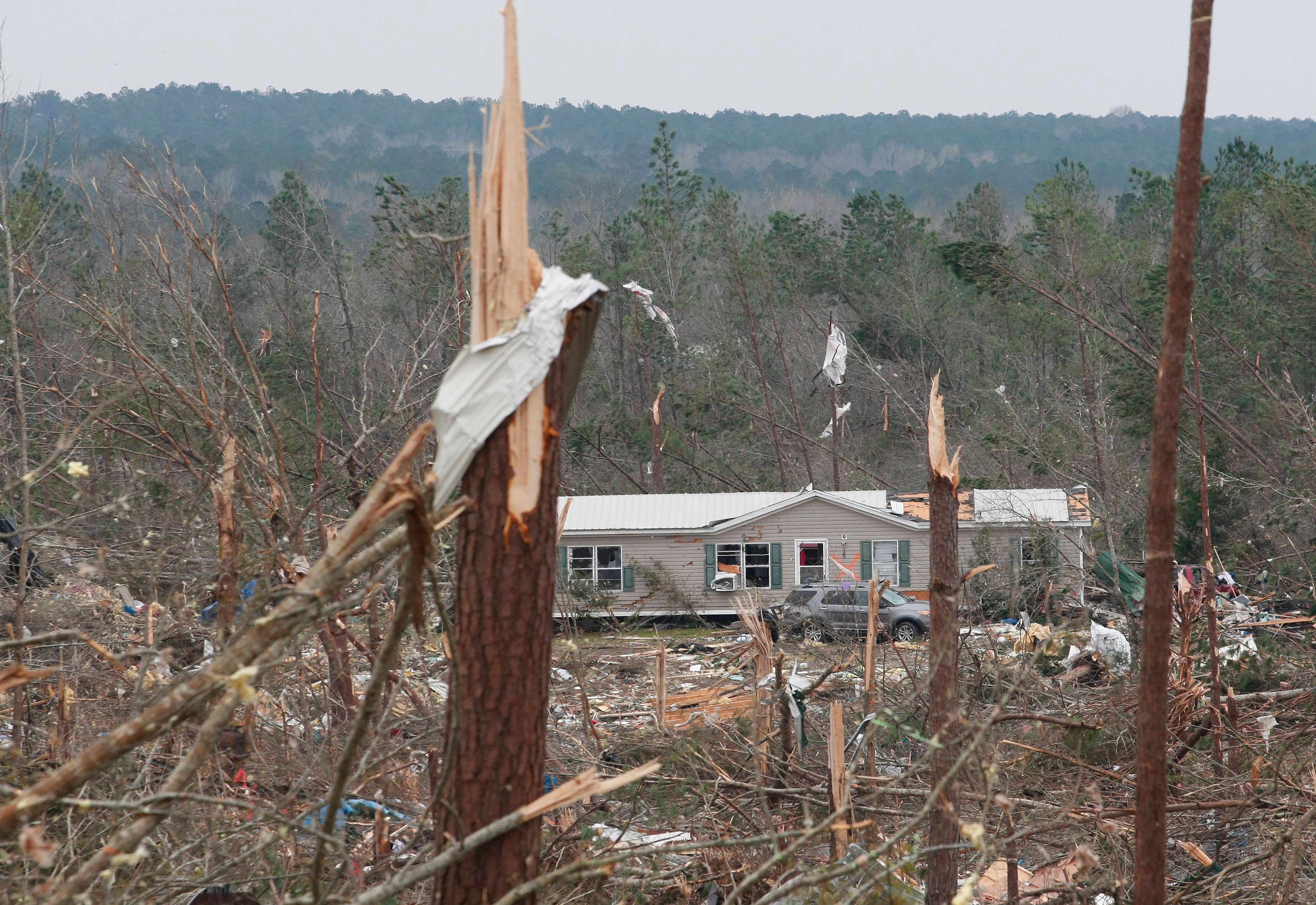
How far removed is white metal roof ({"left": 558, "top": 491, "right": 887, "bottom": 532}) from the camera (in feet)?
64.6

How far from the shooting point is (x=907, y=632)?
16484mm

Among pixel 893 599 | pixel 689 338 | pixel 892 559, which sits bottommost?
pixel 893 599

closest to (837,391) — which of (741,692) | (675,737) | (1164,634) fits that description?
(741,692)

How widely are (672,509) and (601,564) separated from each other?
69.5 inches

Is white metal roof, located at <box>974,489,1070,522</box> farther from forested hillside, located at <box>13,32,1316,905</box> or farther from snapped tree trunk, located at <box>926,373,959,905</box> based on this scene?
snapped tree trunk, located at <box>926,373,959,905</box>

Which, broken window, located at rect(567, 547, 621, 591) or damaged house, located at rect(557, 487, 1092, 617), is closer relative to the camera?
damaged house, located at rect(557, 487, 1092, 617)

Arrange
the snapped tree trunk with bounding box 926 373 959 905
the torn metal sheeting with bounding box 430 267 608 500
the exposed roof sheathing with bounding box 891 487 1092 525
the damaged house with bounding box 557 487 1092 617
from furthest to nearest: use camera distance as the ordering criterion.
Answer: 1. the damaged house with bounding box 557 487 1092 617
2. the exposed roof sheathing with bounding box 891 487 1092 525
3. the snapped tree trunk with bounding box 926 373 959 905
4. the torn metal sheeting with bounding box 430 267 608 500

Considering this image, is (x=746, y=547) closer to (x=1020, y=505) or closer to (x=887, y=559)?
(x=887, y=559)

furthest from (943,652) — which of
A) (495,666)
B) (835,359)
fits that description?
→ (835,359)

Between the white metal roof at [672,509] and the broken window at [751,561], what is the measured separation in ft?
2.00

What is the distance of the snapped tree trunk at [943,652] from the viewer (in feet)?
15.0

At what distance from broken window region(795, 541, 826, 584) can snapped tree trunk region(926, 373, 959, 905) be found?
14.6 meters

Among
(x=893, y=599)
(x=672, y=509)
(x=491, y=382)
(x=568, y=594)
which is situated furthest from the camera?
(x=672, y=509)

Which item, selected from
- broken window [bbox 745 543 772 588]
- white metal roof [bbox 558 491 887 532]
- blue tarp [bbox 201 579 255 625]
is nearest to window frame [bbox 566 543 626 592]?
white metal roof [bbox 558 491 887 532]
